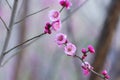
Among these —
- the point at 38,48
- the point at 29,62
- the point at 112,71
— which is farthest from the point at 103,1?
the point at 38,48

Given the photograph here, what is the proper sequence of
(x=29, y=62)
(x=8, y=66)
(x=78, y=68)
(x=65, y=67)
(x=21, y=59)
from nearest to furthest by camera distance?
(x=78, y=68) < (x=21, y=59) < (x=29, y=62) < (x=8, y=66) < (x=65, y=67)

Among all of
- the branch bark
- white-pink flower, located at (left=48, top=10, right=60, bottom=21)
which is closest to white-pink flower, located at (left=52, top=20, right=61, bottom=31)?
white-pink flower, located at (left=48, top=10, right=60, bottom=21)

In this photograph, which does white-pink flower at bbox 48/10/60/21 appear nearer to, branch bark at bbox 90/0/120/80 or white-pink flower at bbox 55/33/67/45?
white-pink flower at bbox 55/33/67/45

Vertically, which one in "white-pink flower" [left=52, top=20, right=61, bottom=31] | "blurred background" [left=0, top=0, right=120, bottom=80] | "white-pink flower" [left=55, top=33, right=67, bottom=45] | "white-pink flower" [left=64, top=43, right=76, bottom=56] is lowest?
"blurred background" [left=0, top=0, right=120, bottom=80]

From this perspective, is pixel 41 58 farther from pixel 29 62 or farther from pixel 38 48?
pixel 29 62

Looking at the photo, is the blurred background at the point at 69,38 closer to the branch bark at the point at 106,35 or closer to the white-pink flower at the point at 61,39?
the branch bark at the point at 106,35

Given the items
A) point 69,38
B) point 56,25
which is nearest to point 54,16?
point 56,25

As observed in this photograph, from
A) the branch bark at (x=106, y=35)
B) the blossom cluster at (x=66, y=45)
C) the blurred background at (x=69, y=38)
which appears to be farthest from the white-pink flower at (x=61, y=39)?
the branch bark at (x=106, y=35)

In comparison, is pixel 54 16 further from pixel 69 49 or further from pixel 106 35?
pixel 106 35
